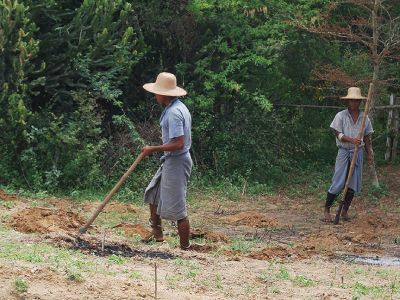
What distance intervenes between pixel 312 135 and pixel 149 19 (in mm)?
4588

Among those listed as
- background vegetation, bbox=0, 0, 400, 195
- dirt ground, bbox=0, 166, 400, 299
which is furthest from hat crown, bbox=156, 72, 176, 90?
background vegetation, bbox=0, 0, 400, 195

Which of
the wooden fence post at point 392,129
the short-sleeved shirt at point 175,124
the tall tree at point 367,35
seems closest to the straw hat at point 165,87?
the short-sleeved shirt at point 175,124

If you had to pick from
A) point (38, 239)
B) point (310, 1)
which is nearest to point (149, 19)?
point (310, 1)

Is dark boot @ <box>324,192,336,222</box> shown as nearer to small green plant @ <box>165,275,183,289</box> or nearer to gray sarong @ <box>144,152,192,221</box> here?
gray sarong @ <box>144,152,192,221</box>

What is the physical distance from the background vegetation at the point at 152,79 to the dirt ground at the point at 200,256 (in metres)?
1.49

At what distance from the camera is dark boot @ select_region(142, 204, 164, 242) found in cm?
895

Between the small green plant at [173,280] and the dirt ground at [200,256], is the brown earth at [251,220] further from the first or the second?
the small green plant at [173,280]

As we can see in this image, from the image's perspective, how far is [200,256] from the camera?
8.30m

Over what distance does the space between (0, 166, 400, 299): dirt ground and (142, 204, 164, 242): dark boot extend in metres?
0.09

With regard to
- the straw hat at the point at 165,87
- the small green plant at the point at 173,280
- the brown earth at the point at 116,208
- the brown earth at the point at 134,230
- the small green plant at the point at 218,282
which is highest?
the straw hat at the point at 165,87

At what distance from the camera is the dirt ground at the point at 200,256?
644 cm

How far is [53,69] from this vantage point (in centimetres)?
1407

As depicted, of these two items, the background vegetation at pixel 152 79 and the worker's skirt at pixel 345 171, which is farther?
the background vegetation at pixel 152 79

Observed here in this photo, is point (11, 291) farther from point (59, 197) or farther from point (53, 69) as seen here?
point (53, 69)
